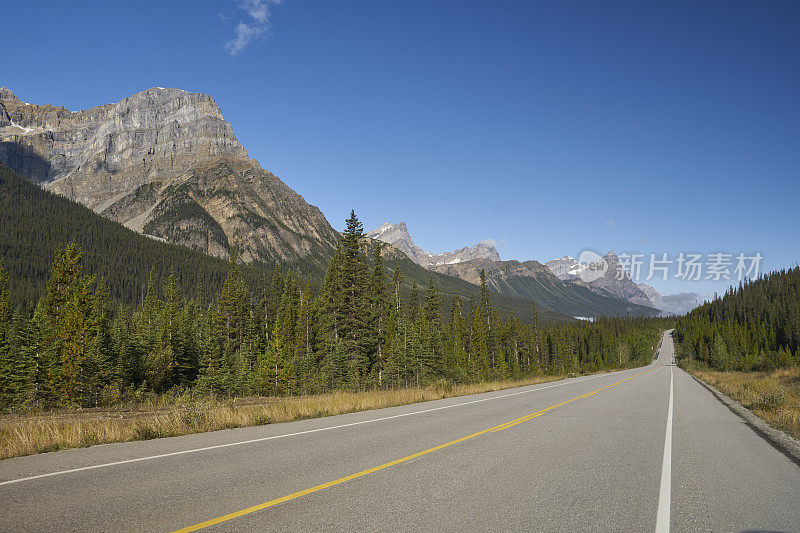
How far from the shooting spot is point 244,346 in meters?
52.9

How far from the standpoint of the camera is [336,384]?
3703cm

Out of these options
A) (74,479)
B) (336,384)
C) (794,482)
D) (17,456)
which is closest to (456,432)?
(794,482)

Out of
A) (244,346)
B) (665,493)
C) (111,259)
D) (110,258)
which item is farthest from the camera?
(110,258)

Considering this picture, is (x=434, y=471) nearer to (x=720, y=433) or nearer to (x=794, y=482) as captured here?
(x=794, y=482)

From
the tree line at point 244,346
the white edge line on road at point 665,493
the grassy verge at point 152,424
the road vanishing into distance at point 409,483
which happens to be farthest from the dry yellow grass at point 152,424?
the tree line at point 244,346

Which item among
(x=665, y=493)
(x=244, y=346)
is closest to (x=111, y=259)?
(x=244, y=346)

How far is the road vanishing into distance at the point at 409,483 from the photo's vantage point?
4.65m

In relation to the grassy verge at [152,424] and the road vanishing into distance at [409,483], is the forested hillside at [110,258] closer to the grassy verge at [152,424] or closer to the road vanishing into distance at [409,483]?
the grassy verge at [152,424]

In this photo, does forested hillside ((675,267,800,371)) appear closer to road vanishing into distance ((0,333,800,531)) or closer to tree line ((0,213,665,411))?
tree line ((0,213,665,411))

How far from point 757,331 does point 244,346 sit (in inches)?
5291

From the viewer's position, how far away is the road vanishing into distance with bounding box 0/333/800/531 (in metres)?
4.65

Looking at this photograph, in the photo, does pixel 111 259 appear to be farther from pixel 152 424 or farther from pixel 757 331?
pixel 757 331

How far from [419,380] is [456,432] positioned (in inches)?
1478

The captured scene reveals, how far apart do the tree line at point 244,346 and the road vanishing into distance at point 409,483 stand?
23.0 meters
